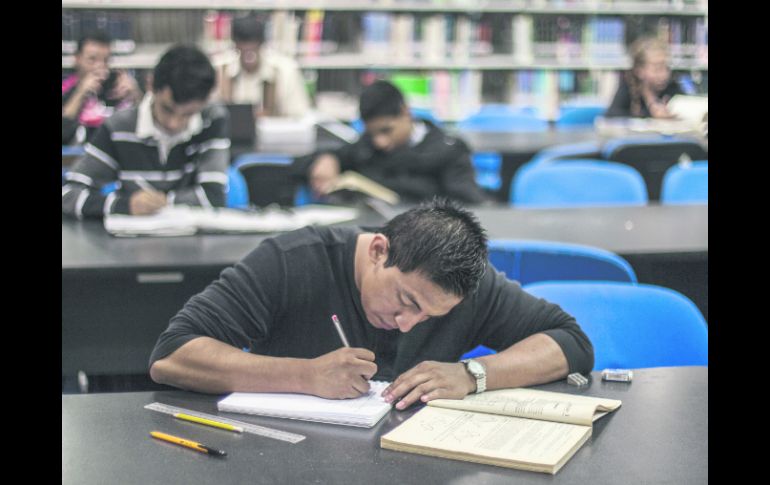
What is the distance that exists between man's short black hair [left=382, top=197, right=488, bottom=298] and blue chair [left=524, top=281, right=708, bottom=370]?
1.48 ft

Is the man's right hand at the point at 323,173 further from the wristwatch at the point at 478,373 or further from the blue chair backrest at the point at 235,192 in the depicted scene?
the wristwatch at the point at 478,373

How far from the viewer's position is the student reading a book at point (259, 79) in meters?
6.08

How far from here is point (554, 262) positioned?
254 cm

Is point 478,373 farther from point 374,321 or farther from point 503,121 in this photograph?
point 503,121

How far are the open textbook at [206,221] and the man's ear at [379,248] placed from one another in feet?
4.04

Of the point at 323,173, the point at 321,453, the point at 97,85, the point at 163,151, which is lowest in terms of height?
the point at 321,453

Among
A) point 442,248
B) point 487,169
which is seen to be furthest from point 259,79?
point 442,248

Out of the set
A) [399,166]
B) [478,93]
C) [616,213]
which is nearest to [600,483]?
[616,213]

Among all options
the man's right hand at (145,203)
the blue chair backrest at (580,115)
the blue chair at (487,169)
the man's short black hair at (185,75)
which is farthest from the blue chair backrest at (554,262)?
the blue chair backrest at (580,115)

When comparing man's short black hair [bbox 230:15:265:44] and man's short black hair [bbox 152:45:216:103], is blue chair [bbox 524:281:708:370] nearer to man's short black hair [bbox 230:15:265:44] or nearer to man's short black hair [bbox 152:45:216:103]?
man's short black hair [bbox 152:45:216:103]

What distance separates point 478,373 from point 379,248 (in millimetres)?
288

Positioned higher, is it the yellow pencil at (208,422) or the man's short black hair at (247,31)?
the man's short black hair at (247,31)

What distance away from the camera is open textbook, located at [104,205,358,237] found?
3000 mm
